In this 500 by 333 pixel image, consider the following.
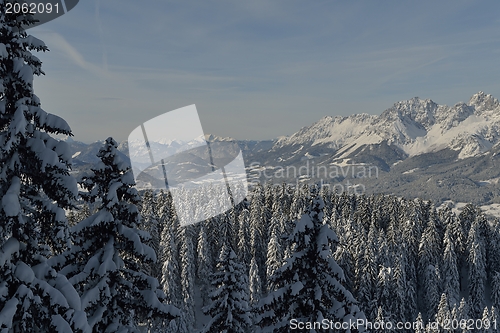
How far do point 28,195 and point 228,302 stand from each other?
10.8 meters

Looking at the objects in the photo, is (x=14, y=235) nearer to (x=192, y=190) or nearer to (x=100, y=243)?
(x=100, y=243)

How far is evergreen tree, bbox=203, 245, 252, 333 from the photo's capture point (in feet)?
54.3

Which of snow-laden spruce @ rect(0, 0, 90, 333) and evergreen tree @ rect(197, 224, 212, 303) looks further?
evergreen tree @ rect(197, 224, 212, 303)

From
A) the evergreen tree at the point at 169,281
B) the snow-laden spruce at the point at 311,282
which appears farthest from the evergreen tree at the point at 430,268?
the snow-laden spruce at the point at 311,282

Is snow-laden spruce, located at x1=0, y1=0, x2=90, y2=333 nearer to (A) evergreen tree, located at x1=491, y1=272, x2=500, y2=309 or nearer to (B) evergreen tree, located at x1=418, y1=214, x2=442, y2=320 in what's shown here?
(B) evergreen tree, located at x1=418, y1=214, x2=442, y2=320

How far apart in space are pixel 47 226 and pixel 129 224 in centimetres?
345

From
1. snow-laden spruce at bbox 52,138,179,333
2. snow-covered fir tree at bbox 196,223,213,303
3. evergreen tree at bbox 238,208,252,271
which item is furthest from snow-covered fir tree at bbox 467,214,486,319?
snow-laden spruce at bbox 52,138,179,333

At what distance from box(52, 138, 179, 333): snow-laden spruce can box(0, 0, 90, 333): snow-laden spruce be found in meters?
2.31

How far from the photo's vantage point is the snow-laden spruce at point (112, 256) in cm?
1115

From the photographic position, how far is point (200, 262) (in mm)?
56375

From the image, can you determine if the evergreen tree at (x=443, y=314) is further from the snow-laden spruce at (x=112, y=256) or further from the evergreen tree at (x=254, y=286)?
the snow-laden spruce at (x=112, y=256)

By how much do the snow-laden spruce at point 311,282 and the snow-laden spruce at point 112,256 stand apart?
4050 millimetres

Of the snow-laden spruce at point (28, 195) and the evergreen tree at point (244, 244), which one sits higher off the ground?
the snow-laden spruce at point (28, 195)

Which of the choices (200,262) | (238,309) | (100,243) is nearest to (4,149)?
(100,243)
